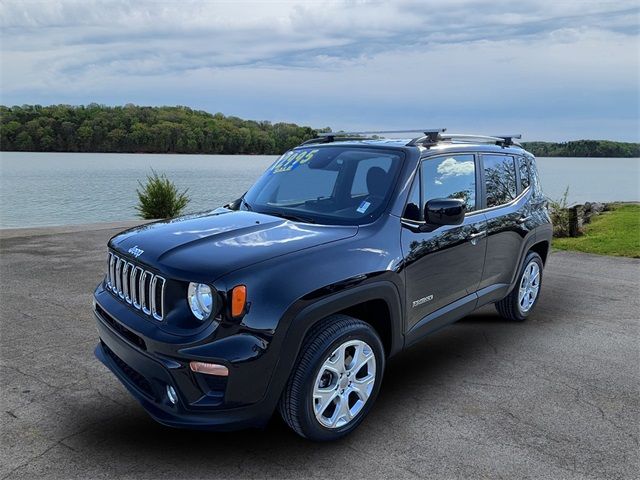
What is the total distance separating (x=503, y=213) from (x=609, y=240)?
24.3 feet

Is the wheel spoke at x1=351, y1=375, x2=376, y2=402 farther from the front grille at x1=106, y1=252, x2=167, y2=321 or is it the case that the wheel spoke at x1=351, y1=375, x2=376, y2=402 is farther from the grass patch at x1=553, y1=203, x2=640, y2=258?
the grass patch at x1=553, y1=203, x2=640, y2=258

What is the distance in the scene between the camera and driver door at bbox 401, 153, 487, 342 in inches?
150

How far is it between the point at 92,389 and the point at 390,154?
2853 millimetres

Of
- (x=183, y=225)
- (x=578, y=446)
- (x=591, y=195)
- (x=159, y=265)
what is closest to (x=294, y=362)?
(x=159, y=265)

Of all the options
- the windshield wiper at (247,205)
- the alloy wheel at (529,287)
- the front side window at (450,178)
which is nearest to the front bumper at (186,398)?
the windshield wiper at (247,205)

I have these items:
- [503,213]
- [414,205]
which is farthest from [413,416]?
[503,213]

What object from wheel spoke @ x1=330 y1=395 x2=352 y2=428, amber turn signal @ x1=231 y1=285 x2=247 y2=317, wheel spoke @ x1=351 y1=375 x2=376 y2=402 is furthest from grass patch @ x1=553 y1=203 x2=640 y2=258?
amber turn signal @ x1=231 y1=285 x2=247 y2=317

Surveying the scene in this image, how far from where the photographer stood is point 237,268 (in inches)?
114

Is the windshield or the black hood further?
the windshield

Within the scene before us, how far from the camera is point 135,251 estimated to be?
10.9 feet

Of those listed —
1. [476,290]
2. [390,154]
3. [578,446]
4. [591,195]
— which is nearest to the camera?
[578,446]

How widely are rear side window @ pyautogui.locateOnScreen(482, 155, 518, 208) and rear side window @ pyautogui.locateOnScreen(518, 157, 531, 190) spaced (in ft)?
0.54

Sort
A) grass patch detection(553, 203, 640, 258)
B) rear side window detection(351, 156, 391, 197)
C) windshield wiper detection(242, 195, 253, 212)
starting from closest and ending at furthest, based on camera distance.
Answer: rear side window detection(351, 156, 391, 197)
windshield wiper detection(242, 195, 253, 212)
grass patch detection(553, 203, 640, 258)

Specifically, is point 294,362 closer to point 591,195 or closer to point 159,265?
point 159,265
